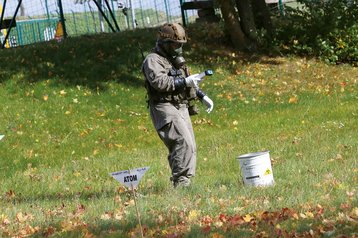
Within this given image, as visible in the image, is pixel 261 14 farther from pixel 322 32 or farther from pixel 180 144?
pixel 180 144

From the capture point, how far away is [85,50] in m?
18.5

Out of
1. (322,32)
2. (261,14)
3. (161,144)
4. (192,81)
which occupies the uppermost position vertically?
(261,14)

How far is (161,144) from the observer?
1314cm

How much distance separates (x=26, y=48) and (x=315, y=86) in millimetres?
6628

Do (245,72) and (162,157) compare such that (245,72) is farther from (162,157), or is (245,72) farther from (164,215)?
(164,215)

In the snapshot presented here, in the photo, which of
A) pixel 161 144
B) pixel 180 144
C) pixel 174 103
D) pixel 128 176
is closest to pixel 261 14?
pixel 161 144

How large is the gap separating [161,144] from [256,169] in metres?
5.10

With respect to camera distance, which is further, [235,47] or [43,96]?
[235,47]

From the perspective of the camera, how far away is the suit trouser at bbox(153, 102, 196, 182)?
27.3ft

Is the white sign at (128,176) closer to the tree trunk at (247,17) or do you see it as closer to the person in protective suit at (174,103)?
the person in protective suit at (174,103)

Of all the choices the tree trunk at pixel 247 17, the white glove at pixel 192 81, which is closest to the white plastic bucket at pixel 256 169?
the white glove at pixel 192 81

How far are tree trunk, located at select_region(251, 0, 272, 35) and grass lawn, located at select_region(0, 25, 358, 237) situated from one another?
1.40 m

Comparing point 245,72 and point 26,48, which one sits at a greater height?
point 26,48

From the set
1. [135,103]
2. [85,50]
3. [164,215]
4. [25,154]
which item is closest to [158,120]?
[164,215]
